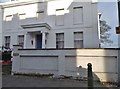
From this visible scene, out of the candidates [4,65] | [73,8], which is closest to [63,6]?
[73,8]

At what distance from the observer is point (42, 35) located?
18.4 m

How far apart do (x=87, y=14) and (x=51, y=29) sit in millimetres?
3789

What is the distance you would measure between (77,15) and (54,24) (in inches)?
95.1

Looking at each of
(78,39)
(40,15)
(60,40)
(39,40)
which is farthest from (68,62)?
(40,15)

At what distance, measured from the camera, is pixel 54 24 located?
18922 millimetres

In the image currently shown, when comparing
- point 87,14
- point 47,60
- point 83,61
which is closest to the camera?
point 83,61

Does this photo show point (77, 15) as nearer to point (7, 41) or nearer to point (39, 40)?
point (39, 40)

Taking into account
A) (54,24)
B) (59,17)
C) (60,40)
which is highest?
(59,17)

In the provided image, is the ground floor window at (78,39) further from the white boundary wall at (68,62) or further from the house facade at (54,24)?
the white boundary wall at (68,62)

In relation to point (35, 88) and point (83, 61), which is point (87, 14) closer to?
point (83, 61)

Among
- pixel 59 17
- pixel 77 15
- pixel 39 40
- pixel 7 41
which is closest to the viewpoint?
pixel 77 15

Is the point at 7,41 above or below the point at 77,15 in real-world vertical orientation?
below

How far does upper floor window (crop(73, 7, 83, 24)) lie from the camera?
1809 cm

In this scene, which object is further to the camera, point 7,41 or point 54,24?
point 7,41
